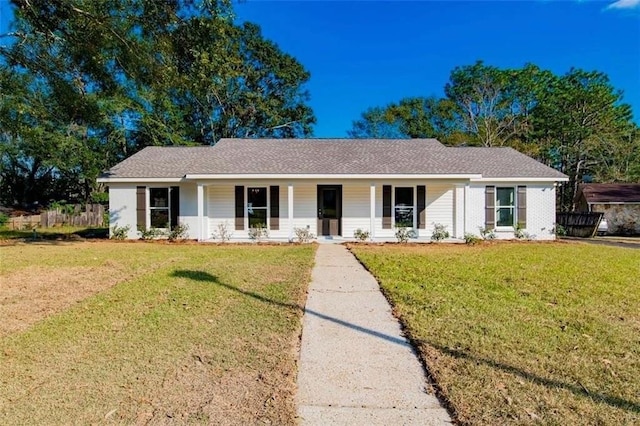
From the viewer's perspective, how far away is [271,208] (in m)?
16.1

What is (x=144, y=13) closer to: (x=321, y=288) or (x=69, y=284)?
(x=69, y=284)

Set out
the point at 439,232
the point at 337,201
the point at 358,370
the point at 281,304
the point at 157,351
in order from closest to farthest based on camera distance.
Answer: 1. the point at 358,370
2. the point at 157,351
3. the point at 281,304
4. the point at 439,232
5. the point at 337,201

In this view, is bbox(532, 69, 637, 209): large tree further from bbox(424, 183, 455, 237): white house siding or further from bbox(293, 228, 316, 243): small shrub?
bbox(293, 228, 316, 243): small shrub

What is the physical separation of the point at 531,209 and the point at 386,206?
6070 mm

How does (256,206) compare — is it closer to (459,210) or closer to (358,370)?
(459,210)

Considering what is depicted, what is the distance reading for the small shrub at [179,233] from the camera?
1567cm

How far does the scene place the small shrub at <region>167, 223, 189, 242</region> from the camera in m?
15.7

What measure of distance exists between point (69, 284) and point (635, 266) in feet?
41.1

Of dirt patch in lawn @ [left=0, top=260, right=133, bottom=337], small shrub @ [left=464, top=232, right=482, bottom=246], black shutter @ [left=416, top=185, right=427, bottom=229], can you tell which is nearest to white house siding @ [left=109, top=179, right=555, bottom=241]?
black shutter @ [left=416, top=185, right=427, bottom=229]

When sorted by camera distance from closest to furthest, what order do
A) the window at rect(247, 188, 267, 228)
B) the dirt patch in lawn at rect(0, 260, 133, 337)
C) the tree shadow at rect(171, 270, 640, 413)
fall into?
the tree shadow at rect(171, 270, 640, 413) < the dirt patch in lawn at rect(0, 260, 133, 337) < the window at rect(247, 188, 267, 228)

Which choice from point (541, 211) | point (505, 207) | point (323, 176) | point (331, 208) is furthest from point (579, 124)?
point (323, 176)

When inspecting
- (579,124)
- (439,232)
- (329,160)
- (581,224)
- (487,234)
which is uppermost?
(579,124)

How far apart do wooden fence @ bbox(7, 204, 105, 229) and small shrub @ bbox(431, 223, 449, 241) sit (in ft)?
63.4

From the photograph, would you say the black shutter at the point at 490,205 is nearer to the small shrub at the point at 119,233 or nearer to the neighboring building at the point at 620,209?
the neighboring building at the point at 620,209
